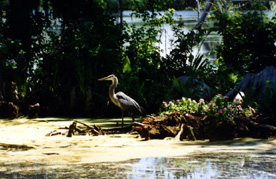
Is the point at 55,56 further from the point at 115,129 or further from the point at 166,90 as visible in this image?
the point at 115,129

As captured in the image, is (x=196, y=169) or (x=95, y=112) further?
(x=95, y=112)

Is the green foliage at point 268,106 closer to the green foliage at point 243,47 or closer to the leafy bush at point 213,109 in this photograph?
the leafy bush at point 213,109

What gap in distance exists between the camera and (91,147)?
6.54 m

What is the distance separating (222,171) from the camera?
447cm

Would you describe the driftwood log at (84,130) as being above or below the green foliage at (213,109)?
below

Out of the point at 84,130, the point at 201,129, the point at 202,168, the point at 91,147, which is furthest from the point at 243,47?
the point at 202,168

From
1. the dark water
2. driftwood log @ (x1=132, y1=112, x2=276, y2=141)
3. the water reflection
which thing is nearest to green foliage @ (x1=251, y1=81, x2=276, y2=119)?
driftwood log @ (x1=132, y1=112, x2=276, y2=141)

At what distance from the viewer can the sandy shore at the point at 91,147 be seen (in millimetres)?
5609

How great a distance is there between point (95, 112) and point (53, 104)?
104cm

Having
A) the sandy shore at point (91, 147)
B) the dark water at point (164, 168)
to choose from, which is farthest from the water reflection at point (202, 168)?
the sandy shore at point (91, 147)

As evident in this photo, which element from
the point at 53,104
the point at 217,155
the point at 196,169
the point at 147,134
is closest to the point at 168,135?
the point at 147,134

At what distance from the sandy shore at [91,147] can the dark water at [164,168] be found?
38cm

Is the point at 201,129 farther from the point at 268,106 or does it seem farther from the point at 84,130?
the point at 84,130

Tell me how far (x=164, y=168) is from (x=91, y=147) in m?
2.09
